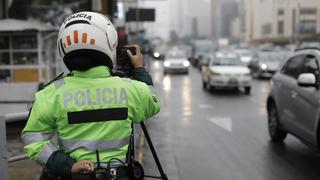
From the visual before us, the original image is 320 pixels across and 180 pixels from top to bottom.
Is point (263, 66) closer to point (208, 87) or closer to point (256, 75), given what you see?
point (256, 75)

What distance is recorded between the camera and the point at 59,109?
2846 millimetres

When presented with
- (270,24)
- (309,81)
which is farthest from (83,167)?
(270,24)

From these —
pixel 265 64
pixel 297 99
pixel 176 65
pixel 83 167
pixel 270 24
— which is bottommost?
pixel 176 65

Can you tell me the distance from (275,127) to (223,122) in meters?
3.50

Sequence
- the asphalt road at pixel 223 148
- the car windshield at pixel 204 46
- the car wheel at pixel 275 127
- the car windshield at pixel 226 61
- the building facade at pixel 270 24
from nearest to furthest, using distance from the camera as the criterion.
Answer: the asphalt road at pixel 223 148
the car wheel at pixel 275 127
the car windshield at pixel 226 61
the car windshield at pixel 204 46
the building facade at pixel 270 24

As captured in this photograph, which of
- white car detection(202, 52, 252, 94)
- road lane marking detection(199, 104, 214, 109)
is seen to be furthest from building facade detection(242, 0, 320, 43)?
road lane marking detection(199, 104, 214, 109)

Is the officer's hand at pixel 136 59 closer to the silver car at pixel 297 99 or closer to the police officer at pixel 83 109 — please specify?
the police officer at pixel 83 109

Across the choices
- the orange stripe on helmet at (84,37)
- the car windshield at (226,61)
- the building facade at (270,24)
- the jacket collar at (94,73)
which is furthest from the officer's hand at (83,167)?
the building facade at (270,24)

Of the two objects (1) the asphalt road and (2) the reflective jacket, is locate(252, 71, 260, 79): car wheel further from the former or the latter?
(2) the reflective jacket

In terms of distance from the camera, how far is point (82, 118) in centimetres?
284

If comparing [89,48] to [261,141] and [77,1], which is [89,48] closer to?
[261,141]

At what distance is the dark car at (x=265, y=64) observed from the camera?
30.0 m

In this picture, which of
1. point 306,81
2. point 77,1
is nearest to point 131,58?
point 306,81

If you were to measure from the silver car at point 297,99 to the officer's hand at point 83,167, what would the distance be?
537 centimetres
